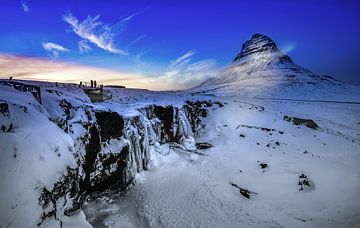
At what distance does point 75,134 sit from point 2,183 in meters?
5.52

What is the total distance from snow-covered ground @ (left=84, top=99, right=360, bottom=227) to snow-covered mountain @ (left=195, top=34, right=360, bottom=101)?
5146cm

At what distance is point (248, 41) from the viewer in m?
182

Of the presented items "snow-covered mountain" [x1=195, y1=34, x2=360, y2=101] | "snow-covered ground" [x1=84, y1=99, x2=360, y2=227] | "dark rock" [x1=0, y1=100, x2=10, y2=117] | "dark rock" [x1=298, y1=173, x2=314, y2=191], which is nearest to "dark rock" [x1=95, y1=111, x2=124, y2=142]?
→ "snow-covered ground" [x1=84, y1=99, x2=360, y2=227]

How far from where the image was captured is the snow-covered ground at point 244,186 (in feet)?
43.3

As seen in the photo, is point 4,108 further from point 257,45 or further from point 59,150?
point 257,45

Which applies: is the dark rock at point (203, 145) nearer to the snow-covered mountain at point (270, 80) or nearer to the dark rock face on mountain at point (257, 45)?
the snow-covered mountain at point (270, 80)

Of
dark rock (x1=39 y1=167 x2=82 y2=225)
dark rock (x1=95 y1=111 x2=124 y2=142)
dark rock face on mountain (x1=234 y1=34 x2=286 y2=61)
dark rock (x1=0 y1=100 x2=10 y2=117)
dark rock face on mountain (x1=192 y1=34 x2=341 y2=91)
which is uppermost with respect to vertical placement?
dark rock face on mountain (x1=234 y1=34 x2=286 y2=61)

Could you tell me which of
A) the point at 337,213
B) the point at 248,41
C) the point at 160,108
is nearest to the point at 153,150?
the point at 160,108

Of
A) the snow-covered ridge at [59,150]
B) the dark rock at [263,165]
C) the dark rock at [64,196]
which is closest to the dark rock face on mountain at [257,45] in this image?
the dark rock at [263,165]

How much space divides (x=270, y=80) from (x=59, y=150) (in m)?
103

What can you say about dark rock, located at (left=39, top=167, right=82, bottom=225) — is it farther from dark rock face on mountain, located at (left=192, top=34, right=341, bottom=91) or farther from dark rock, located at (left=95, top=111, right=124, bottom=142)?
dark rock face on mountain, located at (left=192, top=34, right=341, bottom=91)

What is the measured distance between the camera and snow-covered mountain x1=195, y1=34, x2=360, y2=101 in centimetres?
8254

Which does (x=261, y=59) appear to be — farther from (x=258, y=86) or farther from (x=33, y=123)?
(x=33, y=123)

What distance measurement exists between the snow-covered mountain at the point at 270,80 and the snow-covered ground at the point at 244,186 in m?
51.5
